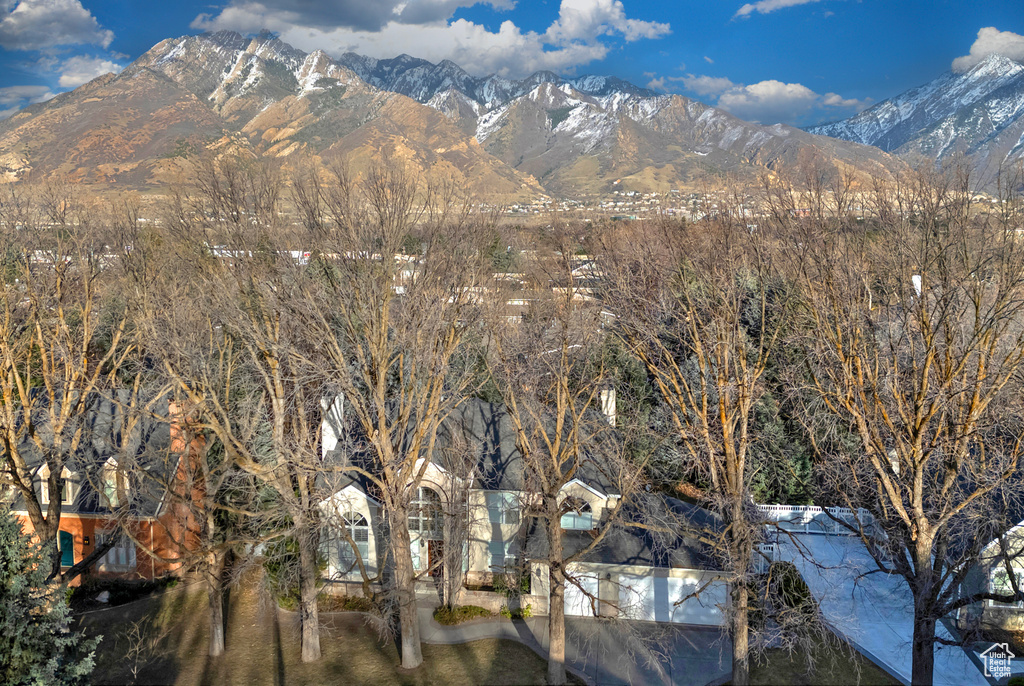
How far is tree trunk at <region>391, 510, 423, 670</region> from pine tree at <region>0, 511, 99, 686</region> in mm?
6066

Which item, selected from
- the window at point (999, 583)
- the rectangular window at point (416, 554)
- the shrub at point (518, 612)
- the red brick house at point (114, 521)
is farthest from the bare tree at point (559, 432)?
the red brick house at point (114, 521)

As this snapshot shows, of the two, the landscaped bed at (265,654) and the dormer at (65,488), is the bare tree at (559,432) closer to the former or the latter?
the landscaped bed at (265,654)

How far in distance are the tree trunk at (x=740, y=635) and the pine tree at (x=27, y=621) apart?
39.9 feet

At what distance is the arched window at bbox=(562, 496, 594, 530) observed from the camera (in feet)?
59.7

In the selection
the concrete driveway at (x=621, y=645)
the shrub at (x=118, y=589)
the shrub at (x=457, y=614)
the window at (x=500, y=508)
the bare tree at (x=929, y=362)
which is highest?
the bare tree at (x=929, y=362)

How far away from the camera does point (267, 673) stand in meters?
15.0

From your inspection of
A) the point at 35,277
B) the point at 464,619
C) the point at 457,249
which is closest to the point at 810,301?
the point at 457,249

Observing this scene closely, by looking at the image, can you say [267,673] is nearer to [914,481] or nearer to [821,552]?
[914,481]

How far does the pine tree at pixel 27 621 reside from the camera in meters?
10.3

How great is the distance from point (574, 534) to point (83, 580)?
48.3 feet

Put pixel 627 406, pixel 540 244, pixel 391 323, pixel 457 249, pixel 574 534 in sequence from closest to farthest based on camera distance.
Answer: pixel 391 323, pixel 457 249, pixel 574 534, pixel 627 406, pixel 540 244

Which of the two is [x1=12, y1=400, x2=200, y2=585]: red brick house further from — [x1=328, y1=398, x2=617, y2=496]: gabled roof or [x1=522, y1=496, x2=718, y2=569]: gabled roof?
[x1=522, y1=496, x2=718, y2=569]: gabled roof

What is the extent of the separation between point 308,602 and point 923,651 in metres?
13.2

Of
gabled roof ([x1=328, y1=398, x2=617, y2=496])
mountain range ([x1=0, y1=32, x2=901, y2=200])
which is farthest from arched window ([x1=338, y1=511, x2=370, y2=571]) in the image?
mountain range ([x1=0, y1=32, x2=901, y2=200])
